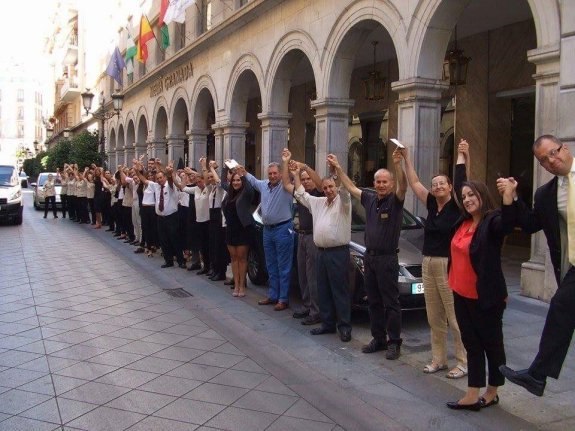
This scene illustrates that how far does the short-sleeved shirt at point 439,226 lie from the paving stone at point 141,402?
252 cm

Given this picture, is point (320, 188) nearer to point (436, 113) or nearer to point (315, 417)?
point (315, 417)

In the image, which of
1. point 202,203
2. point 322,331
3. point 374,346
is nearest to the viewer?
point 374,346

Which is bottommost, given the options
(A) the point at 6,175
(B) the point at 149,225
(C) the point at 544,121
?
(B) the point at 149,225

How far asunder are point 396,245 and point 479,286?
1.57m

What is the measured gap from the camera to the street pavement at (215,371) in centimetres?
421

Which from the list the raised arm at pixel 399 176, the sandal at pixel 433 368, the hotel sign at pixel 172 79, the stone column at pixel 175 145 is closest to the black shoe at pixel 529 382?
the sandal at pixel 433 368

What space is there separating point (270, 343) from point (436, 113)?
5.52 metres

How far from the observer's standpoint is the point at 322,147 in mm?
12492

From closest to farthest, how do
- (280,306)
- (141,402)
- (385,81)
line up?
(141,402)
(280,306)
(385,81)

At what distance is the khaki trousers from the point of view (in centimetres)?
503

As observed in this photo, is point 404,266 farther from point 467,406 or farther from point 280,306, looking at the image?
point 467,406

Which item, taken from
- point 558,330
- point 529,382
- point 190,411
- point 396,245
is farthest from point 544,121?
point 190,411

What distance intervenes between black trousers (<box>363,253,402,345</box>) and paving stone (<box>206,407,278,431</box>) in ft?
5.97

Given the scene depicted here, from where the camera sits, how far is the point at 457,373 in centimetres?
507
